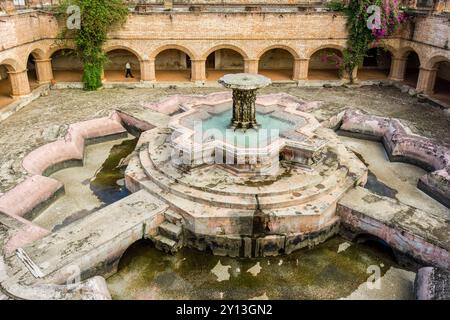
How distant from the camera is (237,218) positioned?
8203 mm

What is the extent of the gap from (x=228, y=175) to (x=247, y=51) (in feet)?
35.1

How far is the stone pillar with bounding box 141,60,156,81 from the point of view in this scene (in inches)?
729

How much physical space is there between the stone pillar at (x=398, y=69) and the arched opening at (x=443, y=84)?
159cm

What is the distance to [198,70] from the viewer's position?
18.8 metres

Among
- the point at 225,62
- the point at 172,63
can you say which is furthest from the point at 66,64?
the point at 225,62

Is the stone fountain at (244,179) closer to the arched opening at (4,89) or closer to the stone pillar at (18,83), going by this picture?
the stone pillar at (18,83)

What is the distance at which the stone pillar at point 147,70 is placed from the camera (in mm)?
18516

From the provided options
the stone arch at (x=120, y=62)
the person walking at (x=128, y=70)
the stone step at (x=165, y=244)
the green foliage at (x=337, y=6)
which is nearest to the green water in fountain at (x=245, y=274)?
the stone step at (x=165, y=244)

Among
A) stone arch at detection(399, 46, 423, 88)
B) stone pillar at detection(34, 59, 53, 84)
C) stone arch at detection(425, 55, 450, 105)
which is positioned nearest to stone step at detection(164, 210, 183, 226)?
stone pillar at detection(34, 59, 53, 84)

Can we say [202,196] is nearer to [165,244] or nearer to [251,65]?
[165,244]

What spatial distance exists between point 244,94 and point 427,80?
11004mm

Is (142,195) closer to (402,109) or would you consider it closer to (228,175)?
(228,175)

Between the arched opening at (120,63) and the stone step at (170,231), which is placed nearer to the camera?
the stone step at (170,231)

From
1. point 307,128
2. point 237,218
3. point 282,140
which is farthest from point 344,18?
point 237,218
